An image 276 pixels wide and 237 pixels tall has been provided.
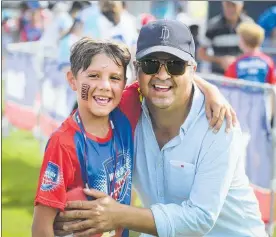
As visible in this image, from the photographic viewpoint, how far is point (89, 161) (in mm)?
2666

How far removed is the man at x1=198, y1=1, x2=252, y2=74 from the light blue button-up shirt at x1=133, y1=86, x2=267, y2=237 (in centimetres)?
768

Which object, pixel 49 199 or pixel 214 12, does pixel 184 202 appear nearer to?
pixel 49 199

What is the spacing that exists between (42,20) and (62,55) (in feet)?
26.9

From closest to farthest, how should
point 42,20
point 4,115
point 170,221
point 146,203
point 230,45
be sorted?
point 170,221 < point 146,203 < point 4,115 < point 230,45 < point 42,20

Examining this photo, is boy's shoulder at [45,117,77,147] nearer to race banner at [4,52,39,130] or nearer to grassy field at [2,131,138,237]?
grassy field at [2,131,138,237]

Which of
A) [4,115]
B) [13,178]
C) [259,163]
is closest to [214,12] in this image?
[4,115]

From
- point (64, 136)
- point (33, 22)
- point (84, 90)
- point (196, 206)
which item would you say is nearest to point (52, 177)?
point (64, 136)

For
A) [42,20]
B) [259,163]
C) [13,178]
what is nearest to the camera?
[259,163]

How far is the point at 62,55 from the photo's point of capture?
8070 millimetres

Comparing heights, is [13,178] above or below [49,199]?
below

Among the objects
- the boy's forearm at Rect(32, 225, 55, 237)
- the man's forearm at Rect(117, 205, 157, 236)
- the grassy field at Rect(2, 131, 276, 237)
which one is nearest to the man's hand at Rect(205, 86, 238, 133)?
the man's forearm at Rect(117, 205, 157, 236)

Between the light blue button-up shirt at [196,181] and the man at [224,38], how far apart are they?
7.68 metres

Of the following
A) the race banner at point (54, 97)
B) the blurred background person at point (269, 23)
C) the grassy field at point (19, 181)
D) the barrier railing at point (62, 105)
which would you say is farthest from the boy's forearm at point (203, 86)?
the blurred background person at point (269, 23)

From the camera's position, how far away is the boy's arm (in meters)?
2.59
